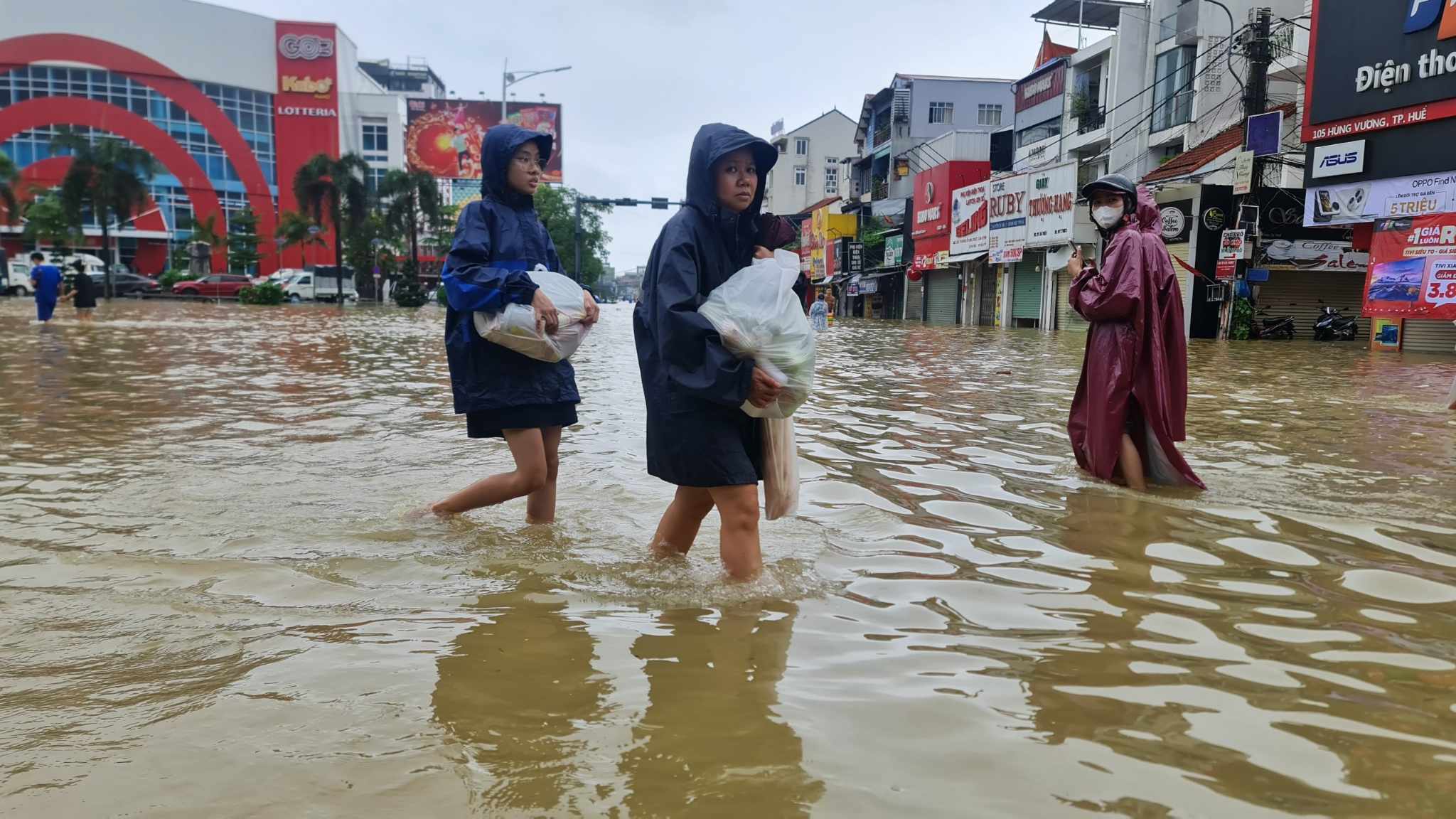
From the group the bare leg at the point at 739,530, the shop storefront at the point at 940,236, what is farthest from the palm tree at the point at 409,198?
the bare leg at the point at 739,530

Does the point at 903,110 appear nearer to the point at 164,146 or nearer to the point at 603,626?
the point at 164,146

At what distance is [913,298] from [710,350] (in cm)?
4565

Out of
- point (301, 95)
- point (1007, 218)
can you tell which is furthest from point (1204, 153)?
point (301, 95)

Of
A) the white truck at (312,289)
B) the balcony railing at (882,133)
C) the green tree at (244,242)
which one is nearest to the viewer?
the white truck at (312,289)

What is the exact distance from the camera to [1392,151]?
62.9 ft

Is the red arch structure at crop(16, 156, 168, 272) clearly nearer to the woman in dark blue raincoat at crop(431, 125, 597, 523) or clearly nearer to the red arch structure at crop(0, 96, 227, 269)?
the red arch structure at crop(0, 96, 227, 269)

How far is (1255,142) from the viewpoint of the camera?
2192 cm

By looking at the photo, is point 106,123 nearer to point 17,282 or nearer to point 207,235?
point 207,235

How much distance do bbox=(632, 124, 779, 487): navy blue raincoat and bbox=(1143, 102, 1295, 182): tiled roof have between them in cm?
2411

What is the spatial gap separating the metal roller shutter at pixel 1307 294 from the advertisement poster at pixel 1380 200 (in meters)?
4.66

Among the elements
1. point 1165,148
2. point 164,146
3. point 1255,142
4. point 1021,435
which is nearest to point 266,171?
point 164,146

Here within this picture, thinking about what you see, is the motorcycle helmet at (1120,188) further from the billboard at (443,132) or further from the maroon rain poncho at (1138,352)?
the billboard at (443,132)

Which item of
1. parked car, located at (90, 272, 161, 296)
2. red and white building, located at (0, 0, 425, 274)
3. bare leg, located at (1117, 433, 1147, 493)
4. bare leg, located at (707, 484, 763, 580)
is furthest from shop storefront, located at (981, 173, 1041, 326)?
red and white building, located at (0, 0, 425, 274)

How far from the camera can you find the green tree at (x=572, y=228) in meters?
70.2
